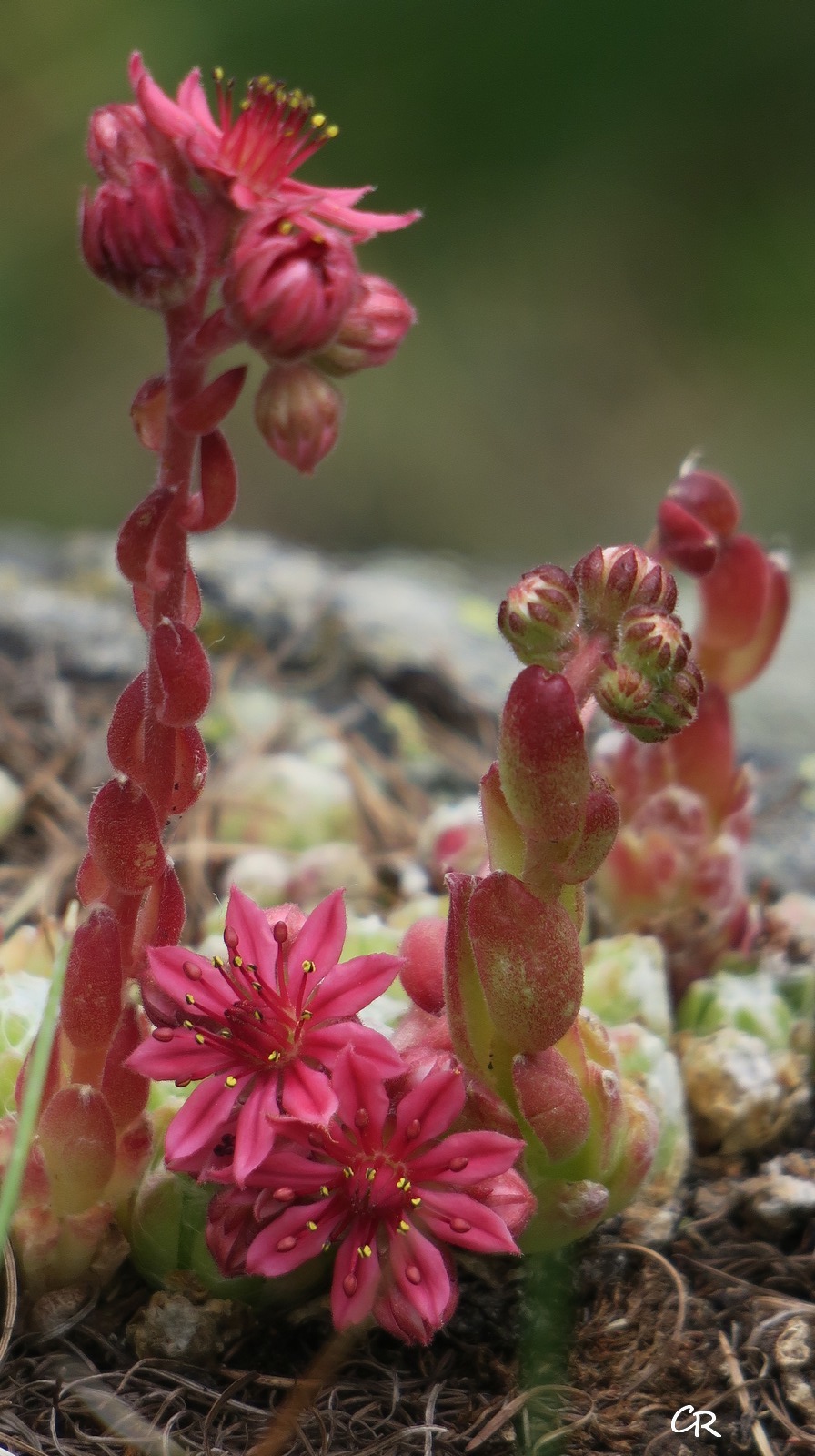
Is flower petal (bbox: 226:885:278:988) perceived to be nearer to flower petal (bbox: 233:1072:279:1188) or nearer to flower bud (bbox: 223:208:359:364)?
flower petal (bbox: 233:1072:279:1188)

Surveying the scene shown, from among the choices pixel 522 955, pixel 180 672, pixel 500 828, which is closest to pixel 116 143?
pixel 180 672

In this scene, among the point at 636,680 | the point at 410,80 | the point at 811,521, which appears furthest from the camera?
the point at 811,521

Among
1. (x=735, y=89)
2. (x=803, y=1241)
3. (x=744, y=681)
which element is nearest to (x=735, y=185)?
(x=735, y=89)

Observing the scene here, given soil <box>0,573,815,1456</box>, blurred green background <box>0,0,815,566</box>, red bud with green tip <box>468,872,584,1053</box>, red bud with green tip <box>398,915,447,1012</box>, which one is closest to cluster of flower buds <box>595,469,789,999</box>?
soil <box>0,573,815,1456</box>

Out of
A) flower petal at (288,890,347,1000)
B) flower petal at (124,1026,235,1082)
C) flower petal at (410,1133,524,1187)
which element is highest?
flower petal at (288,890,347,1000)

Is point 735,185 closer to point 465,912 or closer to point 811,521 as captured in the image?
point 811,521

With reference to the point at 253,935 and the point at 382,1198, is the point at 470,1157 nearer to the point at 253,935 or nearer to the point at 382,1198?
the point at 382,1198
